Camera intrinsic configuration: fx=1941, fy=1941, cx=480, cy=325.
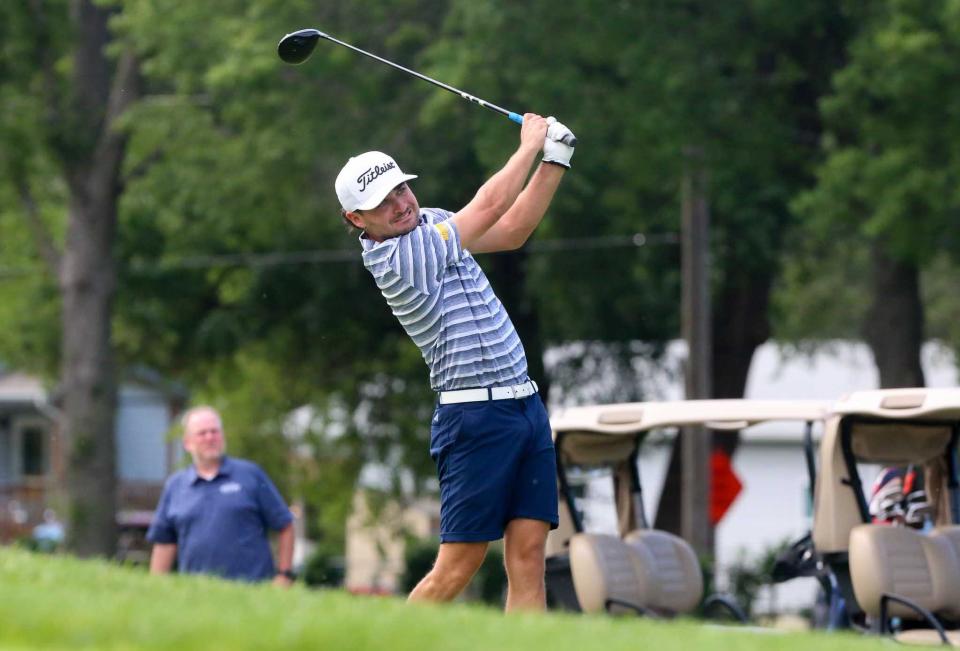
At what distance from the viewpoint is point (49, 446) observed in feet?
195

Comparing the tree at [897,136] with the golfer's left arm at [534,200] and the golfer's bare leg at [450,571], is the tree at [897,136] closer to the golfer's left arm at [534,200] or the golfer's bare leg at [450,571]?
the golfer's left arm at [534,200]

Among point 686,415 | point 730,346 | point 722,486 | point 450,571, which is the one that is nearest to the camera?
point 450,571

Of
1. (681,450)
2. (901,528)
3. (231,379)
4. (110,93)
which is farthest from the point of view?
(231,379)

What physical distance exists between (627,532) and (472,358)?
14.4 ft

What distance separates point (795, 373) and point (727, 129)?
2924 cm

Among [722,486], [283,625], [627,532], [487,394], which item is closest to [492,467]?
[487,394]

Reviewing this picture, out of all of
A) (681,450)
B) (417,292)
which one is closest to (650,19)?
(681,450)

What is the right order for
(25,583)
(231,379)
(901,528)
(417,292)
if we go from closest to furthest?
(25,583), (417,292), (901,528), (231,379)

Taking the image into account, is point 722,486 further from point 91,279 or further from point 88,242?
point 88,242

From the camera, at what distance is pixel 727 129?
22391mm

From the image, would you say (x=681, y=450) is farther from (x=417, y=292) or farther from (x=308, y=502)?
(x=417, y=292)

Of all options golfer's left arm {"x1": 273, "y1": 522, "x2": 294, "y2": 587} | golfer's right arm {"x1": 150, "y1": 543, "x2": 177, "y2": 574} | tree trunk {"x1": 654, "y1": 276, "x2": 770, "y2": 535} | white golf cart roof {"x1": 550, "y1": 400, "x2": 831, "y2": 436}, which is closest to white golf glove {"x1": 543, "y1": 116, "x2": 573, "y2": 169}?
white golf cart roof {"x1": 550, "y1": 400, "x2": 831, "y2": 436}

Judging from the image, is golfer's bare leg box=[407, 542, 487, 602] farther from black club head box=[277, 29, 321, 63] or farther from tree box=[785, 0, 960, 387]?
tree box=[785, 0, 960, 387]

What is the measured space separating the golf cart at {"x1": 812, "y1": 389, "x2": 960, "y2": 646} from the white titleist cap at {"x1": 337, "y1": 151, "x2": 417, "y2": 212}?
316 centimetres
